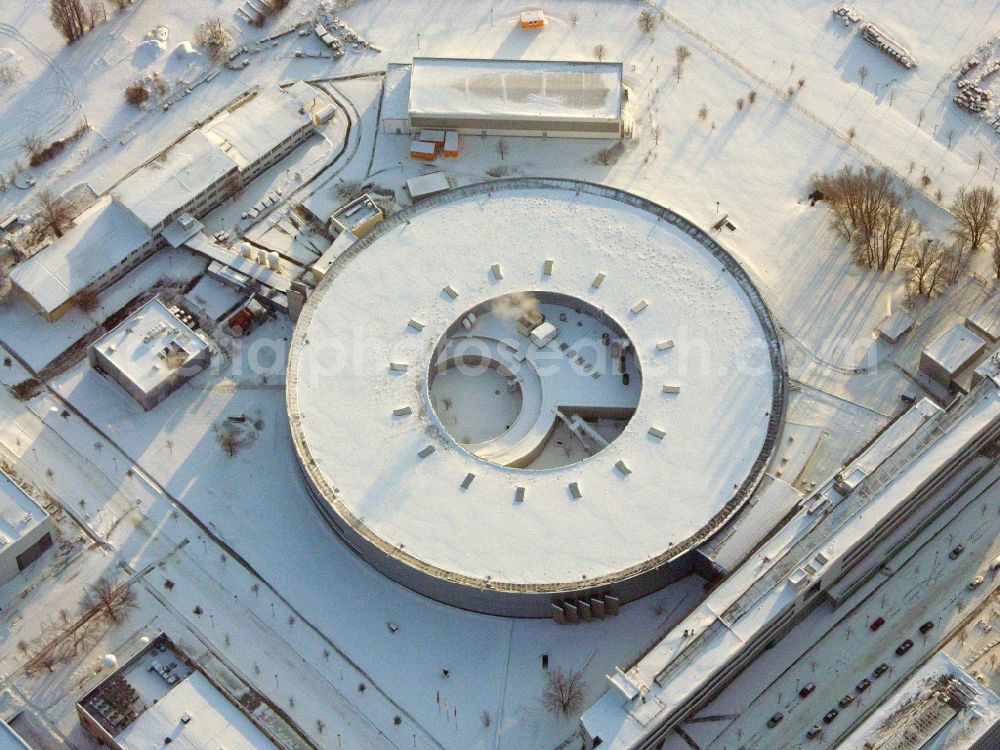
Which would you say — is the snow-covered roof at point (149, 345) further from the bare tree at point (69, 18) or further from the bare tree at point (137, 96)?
the bare tree at point (69, 18)

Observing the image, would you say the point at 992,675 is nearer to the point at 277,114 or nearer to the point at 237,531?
the point at 237,531

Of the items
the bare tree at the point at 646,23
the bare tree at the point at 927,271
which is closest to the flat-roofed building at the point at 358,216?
the bare tree at the point at 646,23

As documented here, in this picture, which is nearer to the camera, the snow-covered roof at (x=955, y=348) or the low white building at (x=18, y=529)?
the low white building at (x=18, y=529)

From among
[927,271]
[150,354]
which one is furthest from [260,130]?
[927,271]

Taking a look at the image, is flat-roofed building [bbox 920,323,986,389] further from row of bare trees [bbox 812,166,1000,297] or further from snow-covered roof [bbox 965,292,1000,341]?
row of bare trees [bbox 812,166,1000,297]

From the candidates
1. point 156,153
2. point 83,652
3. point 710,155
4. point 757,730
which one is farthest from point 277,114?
point 757,730

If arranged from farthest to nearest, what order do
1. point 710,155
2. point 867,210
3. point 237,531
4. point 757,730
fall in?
point 710,155 < point 867,210 < point 237,531 < point 757,730
